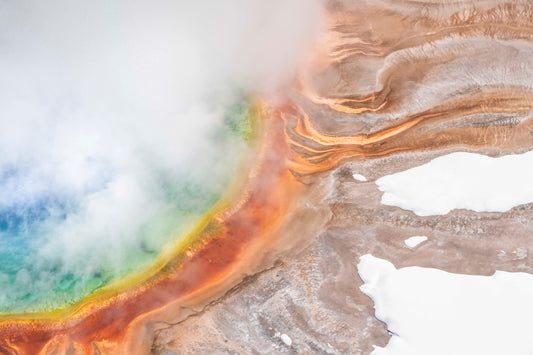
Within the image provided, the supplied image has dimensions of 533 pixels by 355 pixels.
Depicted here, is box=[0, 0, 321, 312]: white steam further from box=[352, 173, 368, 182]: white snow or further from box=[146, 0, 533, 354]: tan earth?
box=[352, 173, 368, 182]: white snow

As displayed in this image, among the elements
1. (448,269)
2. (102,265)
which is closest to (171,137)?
(102,265)

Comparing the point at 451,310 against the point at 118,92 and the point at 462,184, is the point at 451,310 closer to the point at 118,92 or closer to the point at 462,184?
the point at 462,184

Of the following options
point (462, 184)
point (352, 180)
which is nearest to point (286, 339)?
point (352, 180)

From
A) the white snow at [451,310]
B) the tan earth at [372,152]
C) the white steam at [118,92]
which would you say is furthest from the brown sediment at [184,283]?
the white snow at [451,310]

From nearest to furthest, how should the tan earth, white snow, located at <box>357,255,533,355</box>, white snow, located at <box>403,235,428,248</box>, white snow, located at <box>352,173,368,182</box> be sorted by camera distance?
1. white snow, located at <box>357,255,533,355</box>
2. the tan earth
3. white snow, located at <box>403,235,428,248</box>
4. white snow, located at <box>352,173,368,182</box>

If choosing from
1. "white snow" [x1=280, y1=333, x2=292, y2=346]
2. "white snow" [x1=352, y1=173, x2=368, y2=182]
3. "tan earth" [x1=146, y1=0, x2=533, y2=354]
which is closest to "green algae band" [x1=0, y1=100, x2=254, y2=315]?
"tan earth" [x1=146, y1=0, x2=533, y2=354]

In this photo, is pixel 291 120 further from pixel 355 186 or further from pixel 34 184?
pixel 34 184
